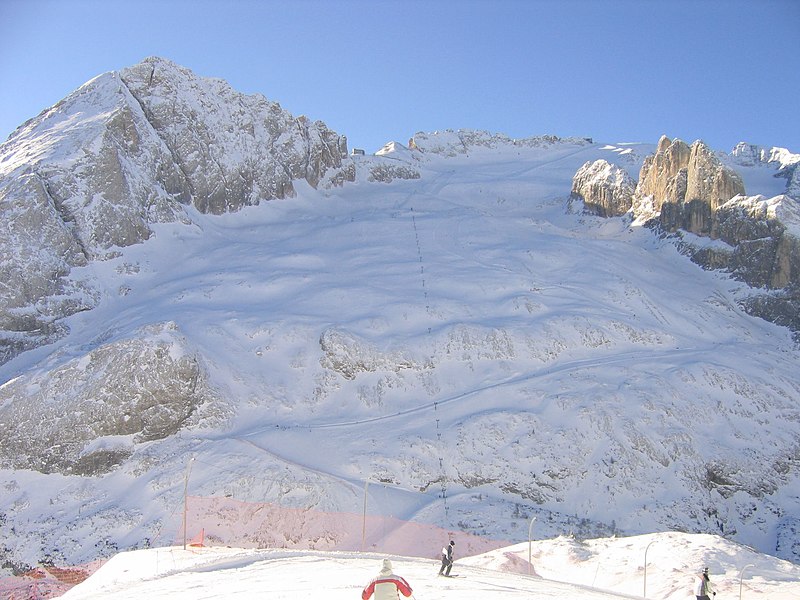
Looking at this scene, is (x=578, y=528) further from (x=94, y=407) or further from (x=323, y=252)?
(x=323, y=252)

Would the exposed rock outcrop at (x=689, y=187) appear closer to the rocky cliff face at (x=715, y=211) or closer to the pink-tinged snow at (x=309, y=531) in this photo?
the rocky cliff face at (x=715, y=211)

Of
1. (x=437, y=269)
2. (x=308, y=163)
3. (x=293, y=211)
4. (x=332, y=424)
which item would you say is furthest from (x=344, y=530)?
(x=308, y=163)

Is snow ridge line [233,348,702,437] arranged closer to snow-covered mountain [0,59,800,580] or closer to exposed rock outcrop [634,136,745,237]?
snow-covered mountain [0,59,800,580]

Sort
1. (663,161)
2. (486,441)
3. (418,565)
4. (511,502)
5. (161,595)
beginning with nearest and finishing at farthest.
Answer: (161,595), (418,565), (511,502), (486,441), (663,161)

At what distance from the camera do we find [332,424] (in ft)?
152

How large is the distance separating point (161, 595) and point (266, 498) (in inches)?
825

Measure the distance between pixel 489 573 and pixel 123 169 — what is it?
53.5 meters

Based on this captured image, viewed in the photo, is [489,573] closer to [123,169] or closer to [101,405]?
[101,405]

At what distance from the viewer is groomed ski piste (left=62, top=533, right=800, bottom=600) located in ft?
61.3

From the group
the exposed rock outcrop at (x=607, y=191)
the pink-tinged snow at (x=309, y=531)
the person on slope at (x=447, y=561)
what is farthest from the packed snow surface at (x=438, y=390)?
the exposed rock outcrop at (x=607, y=191)

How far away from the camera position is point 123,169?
65.1m

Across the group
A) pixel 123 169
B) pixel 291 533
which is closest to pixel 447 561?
pixel 291 533

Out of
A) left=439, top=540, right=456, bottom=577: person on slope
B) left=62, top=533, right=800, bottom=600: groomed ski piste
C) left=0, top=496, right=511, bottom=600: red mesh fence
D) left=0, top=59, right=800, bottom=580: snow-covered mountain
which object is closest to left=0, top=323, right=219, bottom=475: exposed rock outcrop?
left=0, top=59, right=800, bottom=580: snow-covered mountain

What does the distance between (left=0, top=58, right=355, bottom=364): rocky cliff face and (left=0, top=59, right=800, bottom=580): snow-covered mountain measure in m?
0.22
